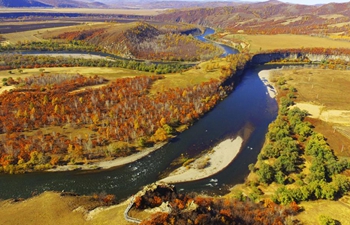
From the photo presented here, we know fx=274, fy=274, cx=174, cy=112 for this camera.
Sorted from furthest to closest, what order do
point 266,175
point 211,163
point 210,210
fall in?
point 211,163 < point 266,175 < point 210,210

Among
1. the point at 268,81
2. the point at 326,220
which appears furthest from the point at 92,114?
the point at 268,81

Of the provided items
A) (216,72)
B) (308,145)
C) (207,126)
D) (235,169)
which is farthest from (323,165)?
(216,72)

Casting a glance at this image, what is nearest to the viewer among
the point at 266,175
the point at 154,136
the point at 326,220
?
the point at 326,220

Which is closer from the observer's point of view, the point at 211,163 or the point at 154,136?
the point at 211,163

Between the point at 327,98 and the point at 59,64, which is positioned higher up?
the point at 59,64

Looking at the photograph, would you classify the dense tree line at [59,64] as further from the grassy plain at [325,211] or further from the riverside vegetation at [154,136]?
Result: the grassy plain at [325,211]

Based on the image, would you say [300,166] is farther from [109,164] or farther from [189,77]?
[189,77]

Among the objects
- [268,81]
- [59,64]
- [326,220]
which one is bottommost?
[326,220]
